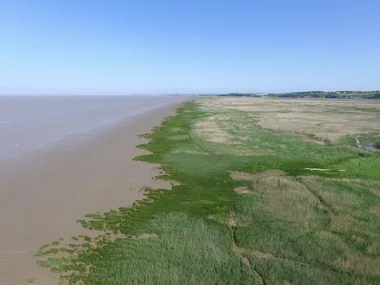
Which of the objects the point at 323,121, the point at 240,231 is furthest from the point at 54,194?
the point at 323,121

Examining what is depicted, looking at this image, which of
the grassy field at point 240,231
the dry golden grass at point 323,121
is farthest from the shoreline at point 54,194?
the dry golden grass at point 323,121

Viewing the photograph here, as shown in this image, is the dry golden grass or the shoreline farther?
the dry golden grass

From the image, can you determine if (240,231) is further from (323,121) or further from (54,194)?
(323,121)

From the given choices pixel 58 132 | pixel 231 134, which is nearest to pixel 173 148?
pixel 231 134

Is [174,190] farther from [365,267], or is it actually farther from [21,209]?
[365,267]

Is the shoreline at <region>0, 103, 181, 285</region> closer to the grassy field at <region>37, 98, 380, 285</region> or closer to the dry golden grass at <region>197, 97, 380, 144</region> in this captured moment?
the grassy field at <region>37, 98, 380, 285</region>

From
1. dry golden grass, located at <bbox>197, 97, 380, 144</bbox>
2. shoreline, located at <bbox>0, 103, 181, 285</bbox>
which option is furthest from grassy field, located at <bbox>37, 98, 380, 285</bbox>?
dry golden grass, located at <bbox>197, 97, 380, 144</bbox>

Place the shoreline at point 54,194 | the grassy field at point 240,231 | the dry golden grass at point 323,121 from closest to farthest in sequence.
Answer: the grassy field at point 240,231
the shoreline at point 54,194
the dry golden grass at point 323,121

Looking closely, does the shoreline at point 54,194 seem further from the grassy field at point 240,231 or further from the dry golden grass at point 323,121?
the dry golden grass at point 323,121

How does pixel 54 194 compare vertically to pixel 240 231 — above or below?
above
